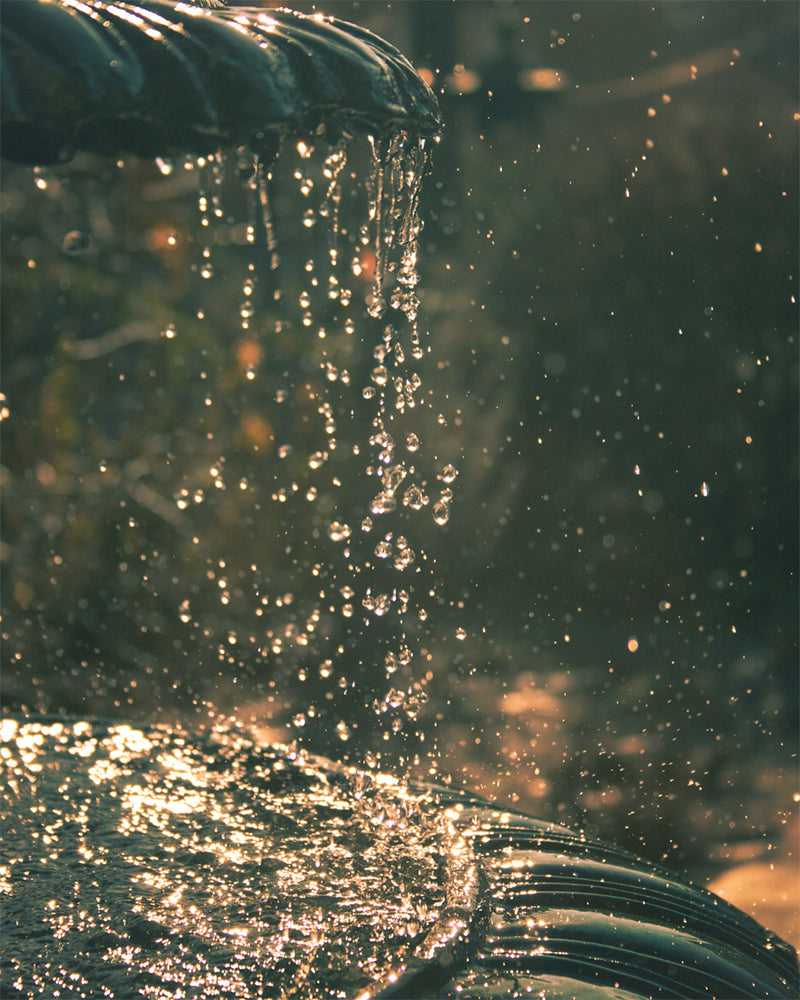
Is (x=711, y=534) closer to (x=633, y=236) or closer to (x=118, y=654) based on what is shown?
(x=633, y=236)

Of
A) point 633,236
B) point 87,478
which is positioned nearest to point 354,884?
point 87,478

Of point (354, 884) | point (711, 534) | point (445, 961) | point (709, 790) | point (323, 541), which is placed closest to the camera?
point (445, 961)

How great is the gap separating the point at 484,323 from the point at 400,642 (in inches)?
74.3

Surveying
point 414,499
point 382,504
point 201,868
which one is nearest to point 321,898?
point 201,868

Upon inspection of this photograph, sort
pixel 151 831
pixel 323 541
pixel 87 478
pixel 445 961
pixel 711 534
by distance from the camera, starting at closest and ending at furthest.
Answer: pixel 445 961 → pixel 151 831 → pixel 87 478 → pixel 323 541 → pixel 711 534

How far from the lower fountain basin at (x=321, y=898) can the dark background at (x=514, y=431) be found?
8.21 ft

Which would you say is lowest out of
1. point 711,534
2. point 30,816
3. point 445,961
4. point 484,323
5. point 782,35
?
point 445,961

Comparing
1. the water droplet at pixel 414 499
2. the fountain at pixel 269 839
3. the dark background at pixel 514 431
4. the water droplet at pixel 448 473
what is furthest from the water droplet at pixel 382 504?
the water droplet at pixel 448 473

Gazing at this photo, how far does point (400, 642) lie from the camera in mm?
5535

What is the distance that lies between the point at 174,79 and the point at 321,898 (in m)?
1.27

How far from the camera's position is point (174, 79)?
1277 millimetres

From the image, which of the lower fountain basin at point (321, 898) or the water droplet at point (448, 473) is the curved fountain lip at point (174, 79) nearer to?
the lower fountain basin at point (321, 898)

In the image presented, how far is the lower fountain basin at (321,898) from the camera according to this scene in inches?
54.8

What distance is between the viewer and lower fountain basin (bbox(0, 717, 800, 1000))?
139cm
